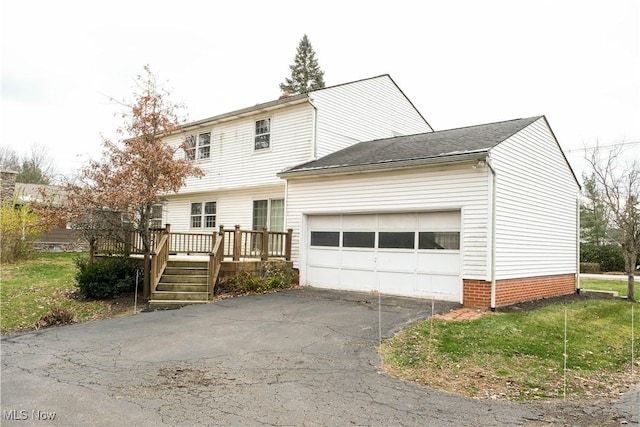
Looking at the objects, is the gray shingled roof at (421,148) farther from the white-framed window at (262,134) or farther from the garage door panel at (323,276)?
the garage door panel at (323,276)

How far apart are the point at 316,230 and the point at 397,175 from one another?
3.58 metres

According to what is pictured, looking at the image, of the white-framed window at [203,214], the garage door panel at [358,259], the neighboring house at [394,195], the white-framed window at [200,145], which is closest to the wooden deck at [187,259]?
the neighboring house at [394,195]

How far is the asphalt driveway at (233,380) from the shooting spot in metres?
4.87

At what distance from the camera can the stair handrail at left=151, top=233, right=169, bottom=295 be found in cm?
Result: 1211

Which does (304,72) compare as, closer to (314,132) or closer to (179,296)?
(314,132)

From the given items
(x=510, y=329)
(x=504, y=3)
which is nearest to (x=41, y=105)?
(x=504, y=3)

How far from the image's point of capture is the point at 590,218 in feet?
113

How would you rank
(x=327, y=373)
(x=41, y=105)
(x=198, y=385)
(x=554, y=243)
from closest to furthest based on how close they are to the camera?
1. (x=198, y=385)
2. (x=327, y=373)
3. (x=554, y=243)
4. (x=41, y=105)

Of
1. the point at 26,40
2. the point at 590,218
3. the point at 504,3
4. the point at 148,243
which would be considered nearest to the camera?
the point at 26,40

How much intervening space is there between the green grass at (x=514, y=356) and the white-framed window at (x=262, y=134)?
10278mm

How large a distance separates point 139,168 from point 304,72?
39.4 m

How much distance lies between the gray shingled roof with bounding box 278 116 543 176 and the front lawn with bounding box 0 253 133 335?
710 centimetres

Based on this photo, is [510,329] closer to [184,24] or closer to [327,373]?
[327,373]

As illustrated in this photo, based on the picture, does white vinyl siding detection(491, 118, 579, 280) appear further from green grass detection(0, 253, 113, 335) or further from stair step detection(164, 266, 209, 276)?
green grass detection(0, 253, 113, 335)
